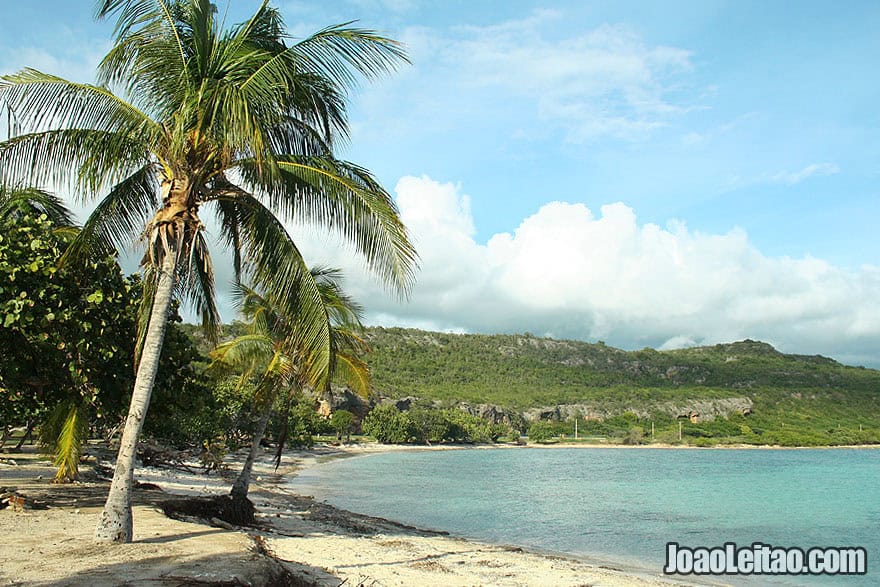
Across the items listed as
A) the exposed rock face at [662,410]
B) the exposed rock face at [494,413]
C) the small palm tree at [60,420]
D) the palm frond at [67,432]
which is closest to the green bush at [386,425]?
the exposed rock face at [494,413]

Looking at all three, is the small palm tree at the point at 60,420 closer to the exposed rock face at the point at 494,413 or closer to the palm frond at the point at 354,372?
the palm frond at the point at 354,372

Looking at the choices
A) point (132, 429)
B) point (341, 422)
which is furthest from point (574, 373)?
point (132, 429)

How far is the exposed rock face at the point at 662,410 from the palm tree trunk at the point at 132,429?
11373 centimetres

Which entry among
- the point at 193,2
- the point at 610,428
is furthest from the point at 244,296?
the point at 610,428

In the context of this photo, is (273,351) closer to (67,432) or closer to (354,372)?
(354,372)

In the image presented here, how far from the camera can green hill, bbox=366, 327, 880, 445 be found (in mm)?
114562

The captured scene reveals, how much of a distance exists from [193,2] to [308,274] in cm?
371

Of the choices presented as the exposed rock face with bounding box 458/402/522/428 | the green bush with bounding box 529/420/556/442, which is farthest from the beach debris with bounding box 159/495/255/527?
the green bush with bounding box 529/420/556/442

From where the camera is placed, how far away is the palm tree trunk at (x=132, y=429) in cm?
805

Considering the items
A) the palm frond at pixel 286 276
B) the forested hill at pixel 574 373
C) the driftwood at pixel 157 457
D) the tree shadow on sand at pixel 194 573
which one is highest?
the forested hill at pixel 574 373

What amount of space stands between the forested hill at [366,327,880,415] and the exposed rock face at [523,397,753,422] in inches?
101

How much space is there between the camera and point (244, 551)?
27.4ft

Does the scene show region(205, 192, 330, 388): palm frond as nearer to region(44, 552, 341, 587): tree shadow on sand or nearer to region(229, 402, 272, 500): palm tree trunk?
region(44, 552, 341, 587): tree shadow on sand

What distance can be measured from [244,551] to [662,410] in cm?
12444
